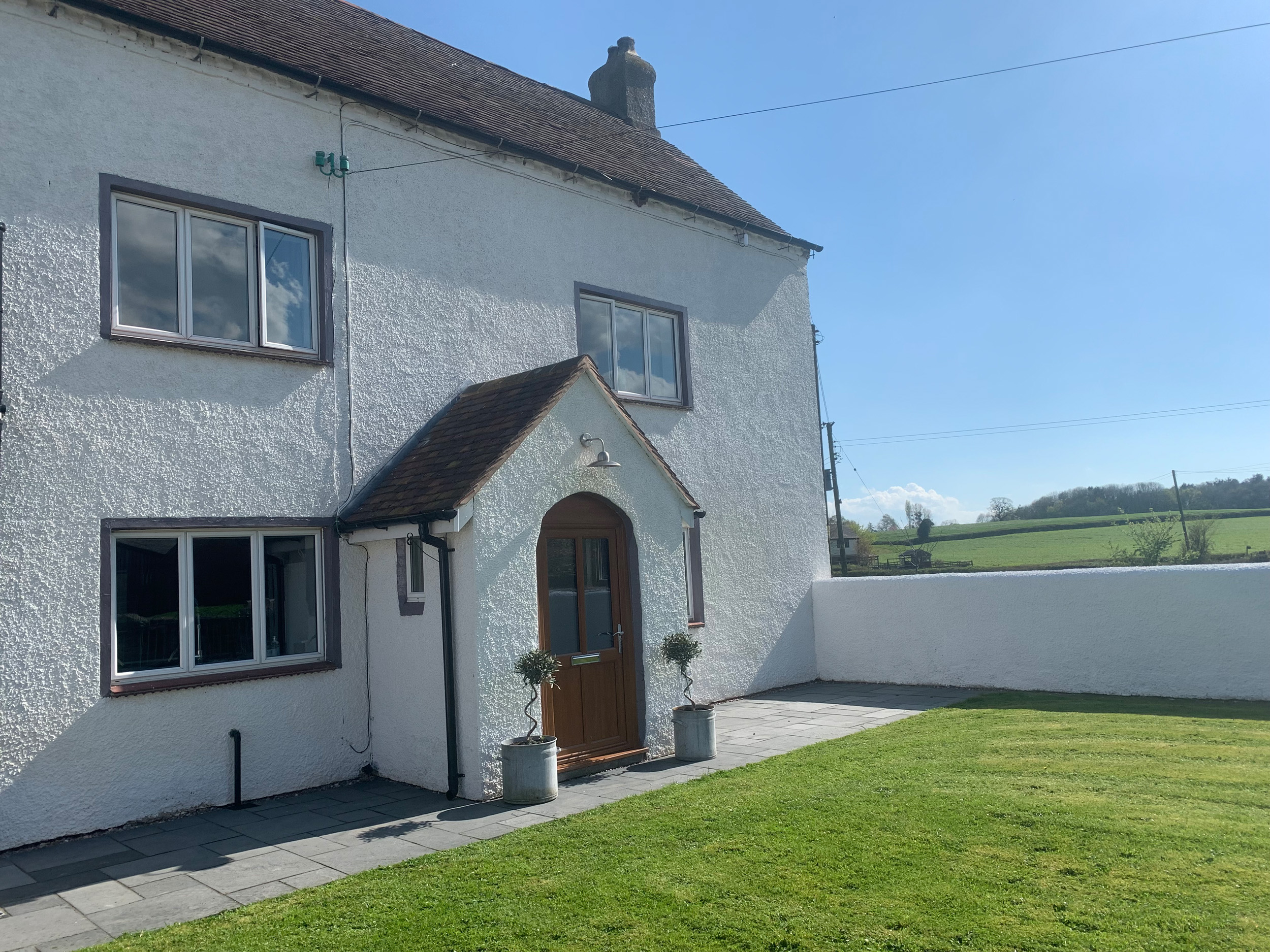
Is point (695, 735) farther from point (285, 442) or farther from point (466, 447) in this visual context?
point (285, 442)

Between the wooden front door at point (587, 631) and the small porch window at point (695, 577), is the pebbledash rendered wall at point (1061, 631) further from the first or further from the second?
the wooden front door at point (587, 631)

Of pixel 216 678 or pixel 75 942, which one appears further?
pixel 216 678

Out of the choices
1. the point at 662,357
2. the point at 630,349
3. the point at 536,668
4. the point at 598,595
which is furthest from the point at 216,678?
the point at 662,357

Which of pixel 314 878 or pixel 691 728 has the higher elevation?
pixel 691 728

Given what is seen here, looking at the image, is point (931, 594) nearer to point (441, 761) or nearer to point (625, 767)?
point (625, 767)

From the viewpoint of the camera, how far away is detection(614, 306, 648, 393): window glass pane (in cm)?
1247

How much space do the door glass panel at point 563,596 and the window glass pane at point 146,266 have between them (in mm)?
4118

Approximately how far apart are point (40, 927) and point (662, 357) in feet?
32.4

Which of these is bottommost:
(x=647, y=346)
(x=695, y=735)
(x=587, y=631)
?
(x=695, y=735)

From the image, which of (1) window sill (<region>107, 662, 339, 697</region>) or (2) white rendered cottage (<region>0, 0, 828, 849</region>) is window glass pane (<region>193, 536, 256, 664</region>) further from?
(1) window sill (<region>107, 662, 339, 697</region>)

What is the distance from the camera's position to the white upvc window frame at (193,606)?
24.8ft

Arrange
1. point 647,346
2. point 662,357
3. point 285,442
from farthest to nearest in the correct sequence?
point 662,357 < point 647,346 < point 285,442

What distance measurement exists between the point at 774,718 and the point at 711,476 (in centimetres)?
378

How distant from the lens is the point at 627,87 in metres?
16.4
